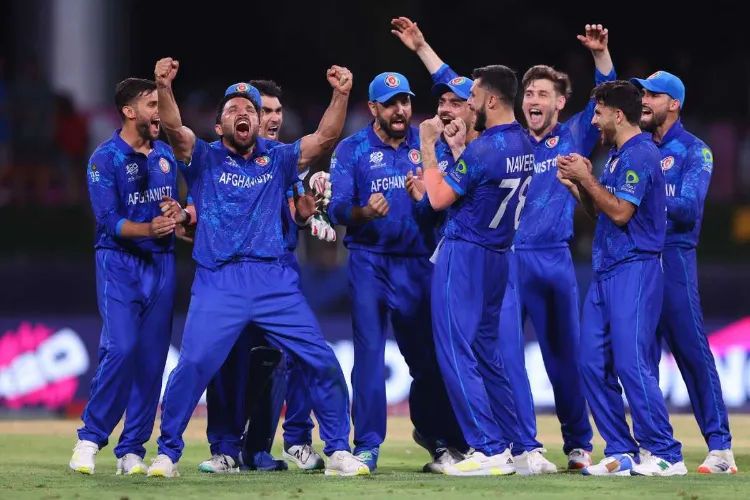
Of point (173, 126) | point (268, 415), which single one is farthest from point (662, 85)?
point (268, 415)

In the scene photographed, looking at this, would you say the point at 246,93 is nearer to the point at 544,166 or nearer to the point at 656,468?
the point at 544,166

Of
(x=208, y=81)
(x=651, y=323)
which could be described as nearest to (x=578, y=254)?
(x=651, y=323)

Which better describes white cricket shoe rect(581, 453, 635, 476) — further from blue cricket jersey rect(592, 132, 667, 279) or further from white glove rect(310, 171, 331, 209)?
white glove rect(310, 171, 331, 209)

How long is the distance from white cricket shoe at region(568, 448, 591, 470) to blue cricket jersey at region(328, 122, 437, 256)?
61.5 inches

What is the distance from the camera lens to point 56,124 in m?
14.9

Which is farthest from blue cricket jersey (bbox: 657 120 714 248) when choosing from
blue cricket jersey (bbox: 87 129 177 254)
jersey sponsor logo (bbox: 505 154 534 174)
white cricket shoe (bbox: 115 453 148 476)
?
white cricket shoe (bbox: 115 453 148 476)

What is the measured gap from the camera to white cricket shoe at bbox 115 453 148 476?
7.96 metres

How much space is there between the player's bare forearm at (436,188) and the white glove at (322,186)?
3.08 ft

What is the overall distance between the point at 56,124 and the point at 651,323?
892cm

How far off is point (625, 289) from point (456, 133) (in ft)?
4.52

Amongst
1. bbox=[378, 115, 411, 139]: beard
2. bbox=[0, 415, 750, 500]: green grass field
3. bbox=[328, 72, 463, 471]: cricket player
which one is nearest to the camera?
bbox=[0, 415, 750, 500]: green grass field

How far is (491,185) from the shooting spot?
25.4 feet

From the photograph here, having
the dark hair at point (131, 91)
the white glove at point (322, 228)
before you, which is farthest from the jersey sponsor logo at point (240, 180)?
Result: the dark hair at point (131, 91)

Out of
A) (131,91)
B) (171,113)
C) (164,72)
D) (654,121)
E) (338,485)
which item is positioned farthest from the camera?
(654,121)
